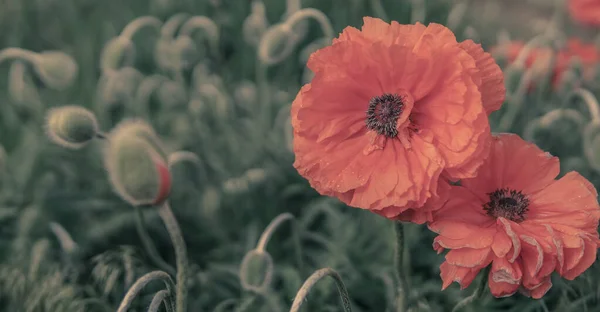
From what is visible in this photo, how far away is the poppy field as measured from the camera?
3.39ft

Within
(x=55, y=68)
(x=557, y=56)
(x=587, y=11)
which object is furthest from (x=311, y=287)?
(x=587, y=11)

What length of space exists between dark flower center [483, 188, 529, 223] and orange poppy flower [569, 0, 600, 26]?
5.64 feet

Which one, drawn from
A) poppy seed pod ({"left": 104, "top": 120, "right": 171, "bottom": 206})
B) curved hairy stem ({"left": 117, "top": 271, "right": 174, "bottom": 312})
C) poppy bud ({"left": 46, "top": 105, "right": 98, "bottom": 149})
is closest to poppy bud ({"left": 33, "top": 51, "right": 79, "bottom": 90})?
poppy bud ({"left": 46, "top": 105, "right": 98, "bottom": 149})

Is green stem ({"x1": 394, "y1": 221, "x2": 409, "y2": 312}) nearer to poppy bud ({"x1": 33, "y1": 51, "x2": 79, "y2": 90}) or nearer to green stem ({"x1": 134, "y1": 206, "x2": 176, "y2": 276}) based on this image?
green stem ({"x1": 134, "y1": 206, "x2": 176, "y2": 276})

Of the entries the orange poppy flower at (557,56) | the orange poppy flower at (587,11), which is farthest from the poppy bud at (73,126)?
the orange poppy flower at (587,11)

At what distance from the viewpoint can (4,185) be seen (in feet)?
6.38

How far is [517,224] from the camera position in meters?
1.06

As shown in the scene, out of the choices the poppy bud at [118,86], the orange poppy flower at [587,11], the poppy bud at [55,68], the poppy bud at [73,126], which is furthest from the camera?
the orange poppy flower at [587,11]

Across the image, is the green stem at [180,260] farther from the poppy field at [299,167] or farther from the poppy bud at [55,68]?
the poppy bud at [55,68]

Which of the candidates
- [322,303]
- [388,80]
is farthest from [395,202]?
[322,303]

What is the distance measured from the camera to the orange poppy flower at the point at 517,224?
3.28ft

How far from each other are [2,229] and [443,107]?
1330 mm

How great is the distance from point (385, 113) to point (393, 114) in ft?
0.05

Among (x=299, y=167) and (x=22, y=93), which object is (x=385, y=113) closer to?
(x=299, y=167)
